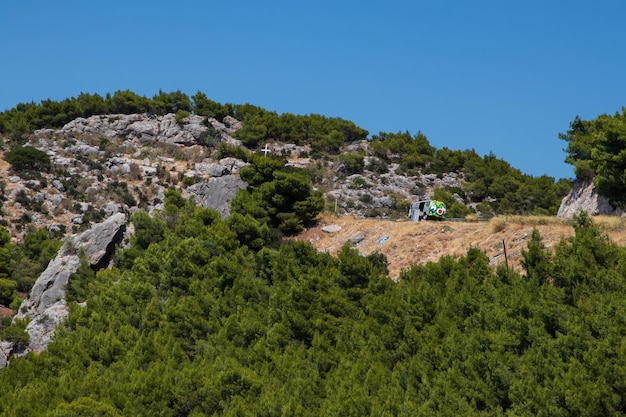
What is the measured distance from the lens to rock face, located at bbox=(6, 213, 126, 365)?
38906 mm

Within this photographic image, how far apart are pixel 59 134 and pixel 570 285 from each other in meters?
59.0

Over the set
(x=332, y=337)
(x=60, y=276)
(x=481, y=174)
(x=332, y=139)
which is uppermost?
(x=332, y=139)

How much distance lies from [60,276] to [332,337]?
62.7 feet

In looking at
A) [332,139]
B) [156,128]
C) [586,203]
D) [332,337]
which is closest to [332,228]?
[586,203]

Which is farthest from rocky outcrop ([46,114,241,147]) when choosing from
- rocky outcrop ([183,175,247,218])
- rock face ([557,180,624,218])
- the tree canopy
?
the tree canopy

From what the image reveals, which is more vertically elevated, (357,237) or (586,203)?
(586,203)

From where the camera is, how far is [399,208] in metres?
57.5

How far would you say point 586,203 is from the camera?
4044 cm

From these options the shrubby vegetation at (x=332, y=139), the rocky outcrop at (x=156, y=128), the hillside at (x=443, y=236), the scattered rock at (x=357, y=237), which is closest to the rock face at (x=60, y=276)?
the hillside at (x=443, y=236)

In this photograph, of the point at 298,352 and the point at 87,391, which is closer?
the point at 298,352

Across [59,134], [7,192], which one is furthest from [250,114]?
[7,192]

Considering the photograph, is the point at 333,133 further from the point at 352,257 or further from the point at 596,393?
the point at 596,393

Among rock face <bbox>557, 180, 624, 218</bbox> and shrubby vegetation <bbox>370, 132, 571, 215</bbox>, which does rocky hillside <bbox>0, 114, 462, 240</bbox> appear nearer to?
shrubby vegetation <bbox>370, 132, 571, 215</bbox>

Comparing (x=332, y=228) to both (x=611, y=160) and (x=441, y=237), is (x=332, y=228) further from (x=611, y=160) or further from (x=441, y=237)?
(x=611, y=160)
